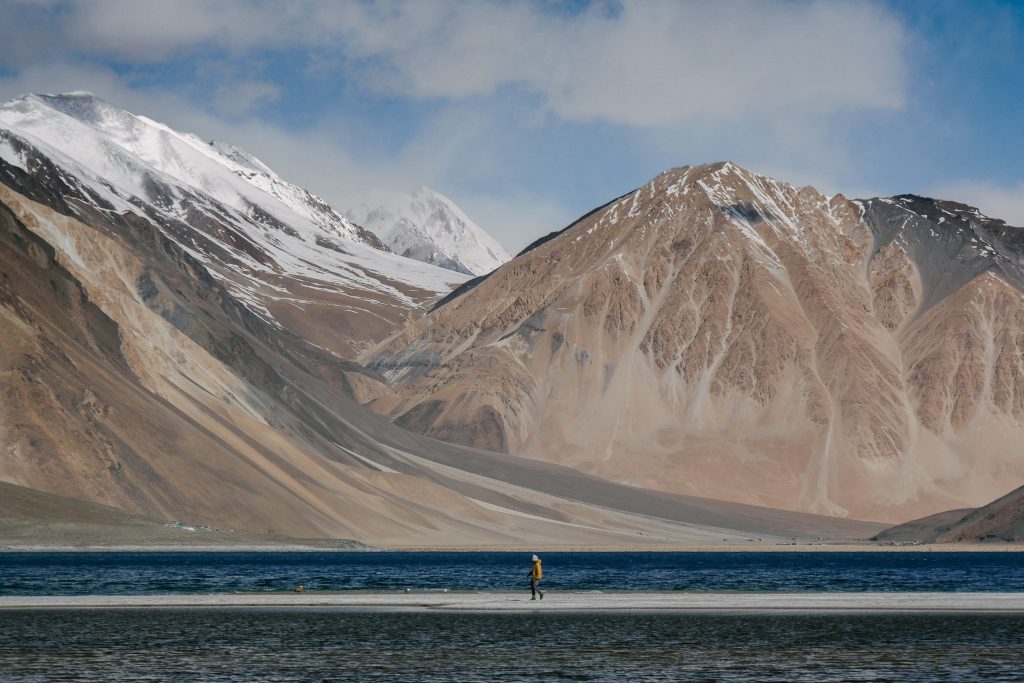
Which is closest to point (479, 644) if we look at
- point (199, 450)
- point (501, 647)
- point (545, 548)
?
point (501, 647)

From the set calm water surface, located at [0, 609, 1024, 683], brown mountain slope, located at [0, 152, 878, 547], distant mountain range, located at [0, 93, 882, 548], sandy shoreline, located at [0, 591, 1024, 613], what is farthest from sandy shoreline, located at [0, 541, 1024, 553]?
calm water surface, located at [0, 609, 1024, 683]

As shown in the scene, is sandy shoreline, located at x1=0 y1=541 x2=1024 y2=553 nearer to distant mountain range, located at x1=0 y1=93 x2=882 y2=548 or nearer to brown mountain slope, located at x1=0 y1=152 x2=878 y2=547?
distant mountain range, located at x1=0 y1=93 x2=882 y2=548

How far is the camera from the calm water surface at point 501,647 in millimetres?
33094

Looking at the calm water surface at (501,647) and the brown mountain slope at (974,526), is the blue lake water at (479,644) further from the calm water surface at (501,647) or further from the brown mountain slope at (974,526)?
the brown mountain slope at (974,526)

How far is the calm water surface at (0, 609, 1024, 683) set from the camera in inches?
1303

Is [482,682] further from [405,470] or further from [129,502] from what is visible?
[405,470]

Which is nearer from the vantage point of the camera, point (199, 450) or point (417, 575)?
point (417, 575)

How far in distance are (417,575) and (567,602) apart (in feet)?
94.1

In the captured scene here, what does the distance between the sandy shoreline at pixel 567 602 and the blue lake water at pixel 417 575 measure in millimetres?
5825

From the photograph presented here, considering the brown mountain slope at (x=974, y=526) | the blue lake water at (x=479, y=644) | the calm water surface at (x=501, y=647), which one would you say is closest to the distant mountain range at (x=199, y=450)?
the brown mountain slope at (x=974, y=526)

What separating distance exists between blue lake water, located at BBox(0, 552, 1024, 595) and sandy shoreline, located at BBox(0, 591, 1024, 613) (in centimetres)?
582

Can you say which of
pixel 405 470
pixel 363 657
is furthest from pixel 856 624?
pixel 405 470

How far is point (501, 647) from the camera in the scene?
129 ft

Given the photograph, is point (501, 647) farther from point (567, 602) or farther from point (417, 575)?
point (417, 575)
